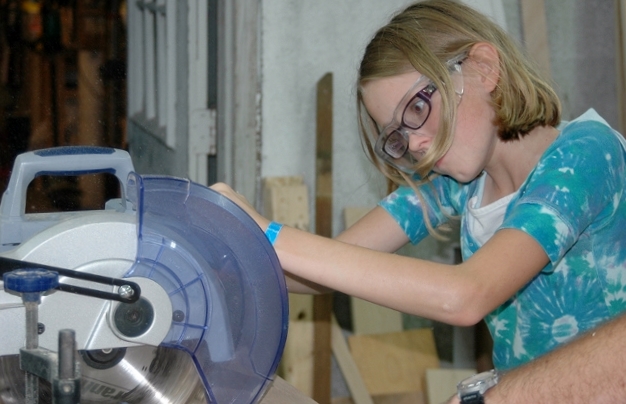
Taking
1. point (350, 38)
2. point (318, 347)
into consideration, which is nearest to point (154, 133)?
point (350, 38)

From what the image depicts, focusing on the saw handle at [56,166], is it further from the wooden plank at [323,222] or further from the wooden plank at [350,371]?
the wooden plank at [350,371]

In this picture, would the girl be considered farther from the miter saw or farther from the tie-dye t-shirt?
the miter saw

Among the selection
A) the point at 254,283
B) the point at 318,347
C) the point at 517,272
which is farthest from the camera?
the point at 318,347

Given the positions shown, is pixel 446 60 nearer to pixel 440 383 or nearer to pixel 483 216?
pixel 483 216

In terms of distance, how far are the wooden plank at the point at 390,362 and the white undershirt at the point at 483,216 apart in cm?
99

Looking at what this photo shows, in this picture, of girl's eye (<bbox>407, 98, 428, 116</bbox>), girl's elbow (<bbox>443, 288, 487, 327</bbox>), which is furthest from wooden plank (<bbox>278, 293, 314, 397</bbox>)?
girl's elbow (<bbox>443, 288, 487, 327</bbox>)

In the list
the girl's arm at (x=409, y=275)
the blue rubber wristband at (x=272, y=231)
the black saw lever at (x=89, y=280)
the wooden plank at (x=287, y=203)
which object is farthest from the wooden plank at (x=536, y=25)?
the black saw lever at (x=89, y=280)

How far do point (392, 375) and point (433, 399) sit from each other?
0.15 metres

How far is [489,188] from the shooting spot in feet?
4.77

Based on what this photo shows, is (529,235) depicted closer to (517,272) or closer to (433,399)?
(517,272)

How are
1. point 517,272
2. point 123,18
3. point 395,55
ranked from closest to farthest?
point 517,272 → point 395,55 → point 123,18

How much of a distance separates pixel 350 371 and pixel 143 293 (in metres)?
1.52

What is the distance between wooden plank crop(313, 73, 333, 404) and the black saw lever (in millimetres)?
1443

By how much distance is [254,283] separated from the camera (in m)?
0.92
